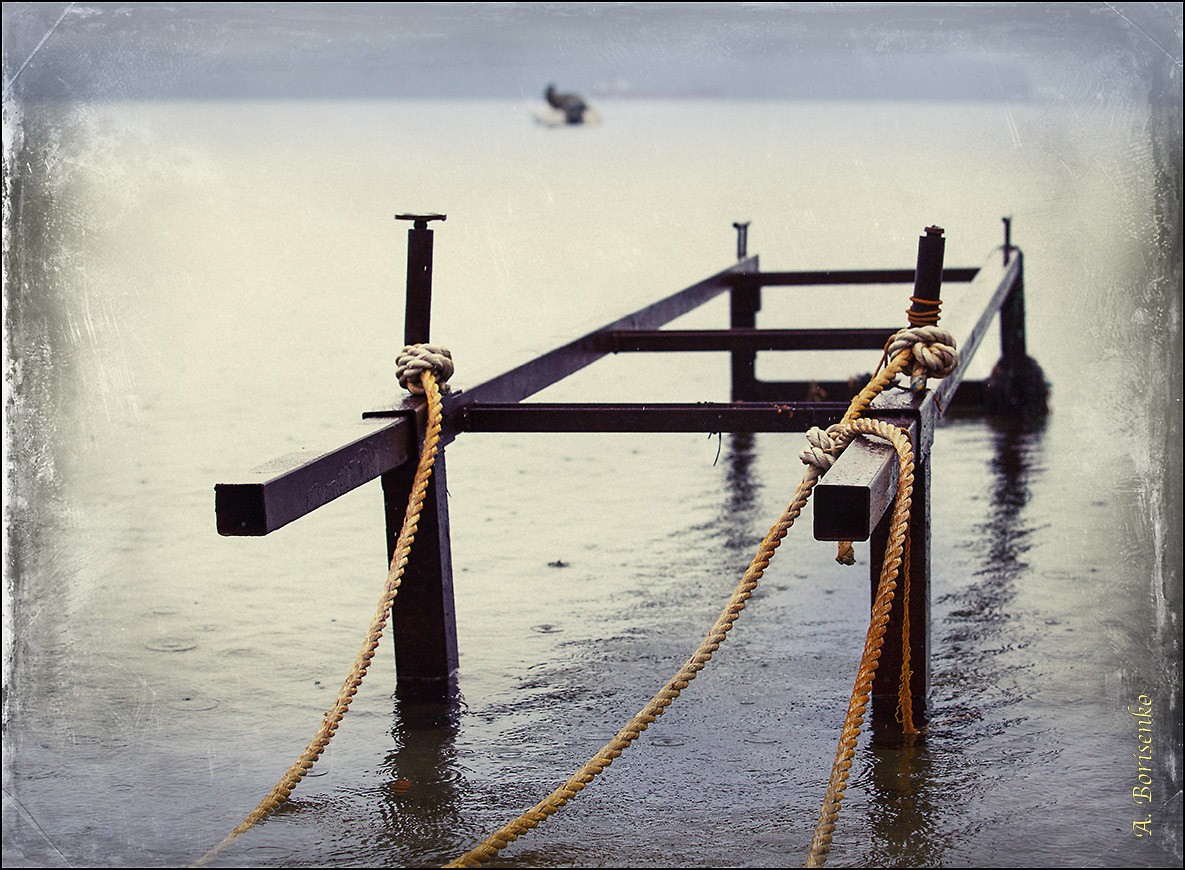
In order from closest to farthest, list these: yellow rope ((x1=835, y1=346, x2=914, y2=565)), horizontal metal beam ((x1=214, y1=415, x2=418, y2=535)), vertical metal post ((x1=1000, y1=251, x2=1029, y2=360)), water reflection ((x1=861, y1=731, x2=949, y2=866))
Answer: horizontal metal beam ((x1=214, y1=415, x2=418, y2=535)) → water reflection ((x1=861, y1=731, x2=949, y2=866)) → yellow rope ((x1=835, y1=346, x2=914, y2=565)) → vertical metal post ((x1=1000, y1=251, x2=1029, y2=360))

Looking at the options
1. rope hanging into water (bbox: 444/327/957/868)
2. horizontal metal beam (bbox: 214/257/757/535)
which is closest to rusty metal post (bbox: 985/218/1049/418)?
horizontal metal beam (bbox: 214/257/757/535)

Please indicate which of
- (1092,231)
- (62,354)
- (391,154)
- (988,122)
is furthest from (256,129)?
(62,354)

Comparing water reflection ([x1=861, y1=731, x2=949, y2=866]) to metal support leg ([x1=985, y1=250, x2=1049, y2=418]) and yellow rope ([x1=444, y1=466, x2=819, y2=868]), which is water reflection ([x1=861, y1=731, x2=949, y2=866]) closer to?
yellow rope ([x1=444, y1=466, x2=819, y2=868])

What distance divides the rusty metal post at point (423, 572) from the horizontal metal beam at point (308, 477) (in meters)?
0.14

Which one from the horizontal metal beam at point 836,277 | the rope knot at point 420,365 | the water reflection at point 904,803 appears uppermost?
the horizontal metal beam at point 836,277

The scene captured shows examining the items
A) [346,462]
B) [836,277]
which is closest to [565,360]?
[346,462]

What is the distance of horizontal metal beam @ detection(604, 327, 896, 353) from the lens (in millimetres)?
6012

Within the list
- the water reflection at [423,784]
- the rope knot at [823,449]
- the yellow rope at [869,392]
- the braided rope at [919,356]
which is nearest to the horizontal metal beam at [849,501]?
the rope knot at [823,449]

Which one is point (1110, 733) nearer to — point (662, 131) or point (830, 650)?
point (830, 650)

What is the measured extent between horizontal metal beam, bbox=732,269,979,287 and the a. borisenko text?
4.89m

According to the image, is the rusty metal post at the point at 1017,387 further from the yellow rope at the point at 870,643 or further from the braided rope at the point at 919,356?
the yellow rope at the point at 870,643

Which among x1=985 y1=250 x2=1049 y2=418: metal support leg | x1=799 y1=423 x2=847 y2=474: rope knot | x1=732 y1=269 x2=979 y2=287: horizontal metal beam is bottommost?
x1=799 y1=423 x2=847 y2=474: rope knot

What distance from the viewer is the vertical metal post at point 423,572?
4289 mm

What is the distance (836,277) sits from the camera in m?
9.25
